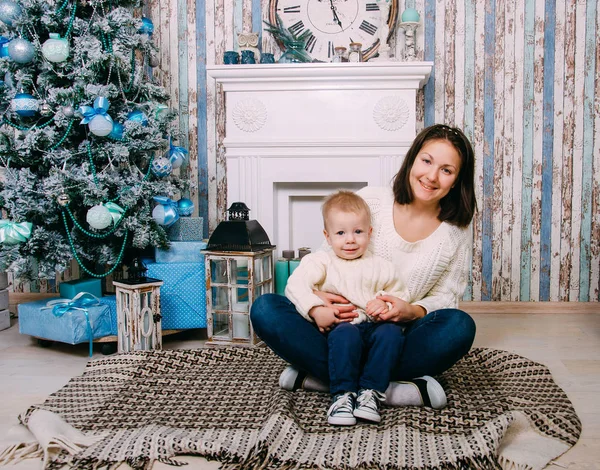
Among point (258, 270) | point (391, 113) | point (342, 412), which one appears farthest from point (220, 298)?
point (391, 113)

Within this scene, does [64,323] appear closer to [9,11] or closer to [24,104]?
[24,104]

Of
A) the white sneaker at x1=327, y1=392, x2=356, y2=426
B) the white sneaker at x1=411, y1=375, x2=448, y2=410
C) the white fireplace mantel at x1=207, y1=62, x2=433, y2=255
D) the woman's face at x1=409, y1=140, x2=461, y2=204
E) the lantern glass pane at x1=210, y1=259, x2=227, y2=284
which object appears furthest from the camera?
the white fireplace mantel at x1=207, y1=62, x2=433, y2=255

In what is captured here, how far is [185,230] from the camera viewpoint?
2477 millimetres

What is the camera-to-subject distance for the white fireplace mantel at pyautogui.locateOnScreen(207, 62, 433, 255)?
2732mm

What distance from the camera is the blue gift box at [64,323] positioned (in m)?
2.22

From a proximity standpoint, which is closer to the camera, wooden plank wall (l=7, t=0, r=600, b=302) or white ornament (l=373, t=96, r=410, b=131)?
white ornament (l=373, t=96, r=410, b=131)

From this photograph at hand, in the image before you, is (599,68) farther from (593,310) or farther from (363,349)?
(363,349)

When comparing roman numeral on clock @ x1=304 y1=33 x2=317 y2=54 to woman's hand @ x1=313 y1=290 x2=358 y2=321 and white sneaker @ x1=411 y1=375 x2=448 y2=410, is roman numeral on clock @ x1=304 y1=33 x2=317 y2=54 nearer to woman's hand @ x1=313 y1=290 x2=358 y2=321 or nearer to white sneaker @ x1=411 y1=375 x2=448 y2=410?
woman's hand @ x1=313 y1=290 x2=358 y2=321

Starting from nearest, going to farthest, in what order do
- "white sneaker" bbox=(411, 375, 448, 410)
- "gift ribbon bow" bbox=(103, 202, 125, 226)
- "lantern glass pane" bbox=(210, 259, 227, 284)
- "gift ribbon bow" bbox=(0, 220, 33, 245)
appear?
"white sneaker" bbox=(411, 375, 448, 410) → "gift ribbon bow" bbox=(0, 220, 33, 245) → "gift ribbon bow" bbox=(103, 202, 125, 226) → "lantern glass pane" bbox=(210, 259, 227, 284)

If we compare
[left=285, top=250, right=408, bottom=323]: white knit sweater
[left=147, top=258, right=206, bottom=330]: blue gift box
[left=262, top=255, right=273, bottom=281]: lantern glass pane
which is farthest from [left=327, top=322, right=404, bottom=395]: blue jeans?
[left=147, top=258, right=206, bottom=330]: blue gift box

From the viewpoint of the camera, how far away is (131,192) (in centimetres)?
230

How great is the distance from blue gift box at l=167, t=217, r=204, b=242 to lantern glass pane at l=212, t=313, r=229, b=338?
36cm

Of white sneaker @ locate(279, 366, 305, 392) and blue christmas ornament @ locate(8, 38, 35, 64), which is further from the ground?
blue christmas ornament @ locate(8, 38, 35, 64)

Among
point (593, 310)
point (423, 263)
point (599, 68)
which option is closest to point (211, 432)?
point (423, 263)
